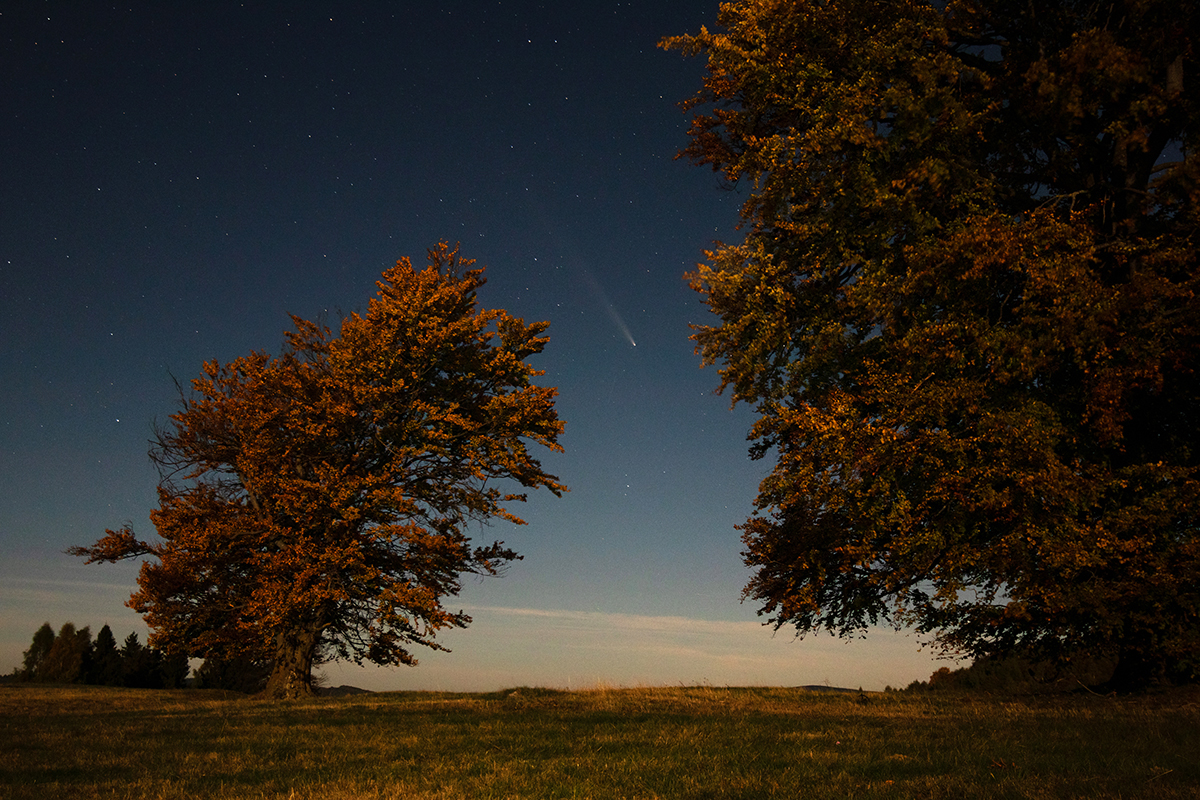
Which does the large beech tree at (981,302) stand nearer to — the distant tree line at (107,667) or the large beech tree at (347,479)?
the large beech tree at (347,479)

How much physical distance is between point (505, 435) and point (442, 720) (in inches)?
498

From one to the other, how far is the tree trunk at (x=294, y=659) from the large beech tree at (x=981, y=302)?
1491 cm

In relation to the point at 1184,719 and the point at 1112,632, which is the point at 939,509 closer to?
the point at 1112,632

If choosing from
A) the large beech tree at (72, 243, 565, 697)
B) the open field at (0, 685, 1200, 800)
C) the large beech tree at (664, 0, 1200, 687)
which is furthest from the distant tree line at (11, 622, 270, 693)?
the large beech tree at (664, 0, 1200, 687)

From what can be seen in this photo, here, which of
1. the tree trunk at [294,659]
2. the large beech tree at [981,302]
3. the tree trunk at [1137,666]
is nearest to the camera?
the large beech tree at [981,302]

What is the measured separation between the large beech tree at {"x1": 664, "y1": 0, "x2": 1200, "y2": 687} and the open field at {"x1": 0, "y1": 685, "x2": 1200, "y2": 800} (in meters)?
2.69

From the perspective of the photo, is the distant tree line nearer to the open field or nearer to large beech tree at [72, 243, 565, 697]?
large beech tree at [72, 243, 565, 697]

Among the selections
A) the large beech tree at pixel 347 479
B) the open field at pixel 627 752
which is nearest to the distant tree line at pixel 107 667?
the large beech tree at pixel 347 479

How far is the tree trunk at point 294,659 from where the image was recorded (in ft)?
73.4

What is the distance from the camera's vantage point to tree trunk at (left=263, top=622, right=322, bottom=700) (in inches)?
880

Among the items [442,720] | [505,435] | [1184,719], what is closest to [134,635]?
[505,435]

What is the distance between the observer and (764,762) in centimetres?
712

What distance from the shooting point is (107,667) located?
39938mm

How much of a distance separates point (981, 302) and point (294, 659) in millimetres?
21190
